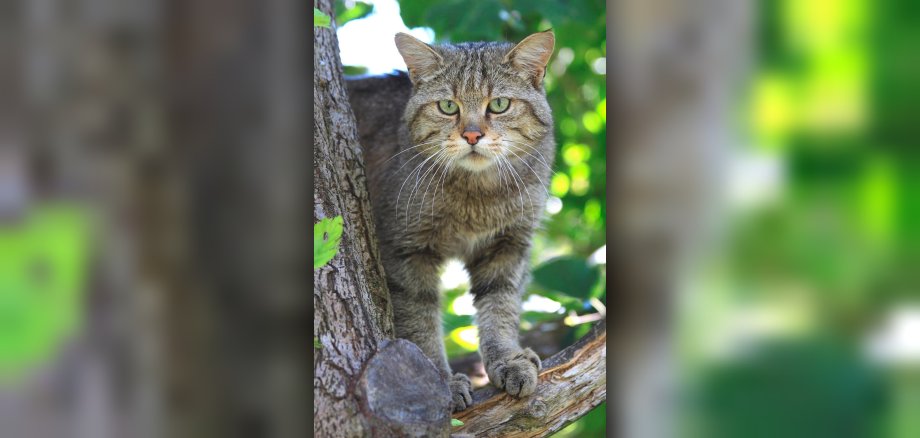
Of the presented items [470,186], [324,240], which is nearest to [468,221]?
[470,186]

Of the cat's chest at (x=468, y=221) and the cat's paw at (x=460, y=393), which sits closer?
the cat's paw at (x=460, y=393)

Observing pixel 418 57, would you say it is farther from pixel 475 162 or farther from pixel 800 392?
pixel 800 392

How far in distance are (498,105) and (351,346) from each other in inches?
35.4

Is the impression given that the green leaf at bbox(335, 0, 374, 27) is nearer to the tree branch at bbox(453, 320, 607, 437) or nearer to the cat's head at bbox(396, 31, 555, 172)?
the cat's head at bbox(396, 31, 555, 172)

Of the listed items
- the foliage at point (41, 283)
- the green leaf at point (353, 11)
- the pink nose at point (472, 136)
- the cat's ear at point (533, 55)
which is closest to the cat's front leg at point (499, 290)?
the pink nose at point (472, 136)

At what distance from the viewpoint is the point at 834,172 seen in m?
0.94

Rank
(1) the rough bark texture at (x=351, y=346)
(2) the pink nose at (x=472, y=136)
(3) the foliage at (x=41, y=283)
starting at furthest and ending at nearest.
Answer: (2) the pink nose at (x=472, y=136) < (1) the rough bark texture at (x=351, y=346) < (3) the foliage at (x=41, y=283)

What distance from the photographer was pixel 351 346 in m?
1.29

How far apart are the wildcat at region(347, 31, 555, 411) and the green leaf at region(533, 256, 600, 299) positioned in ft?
0.24

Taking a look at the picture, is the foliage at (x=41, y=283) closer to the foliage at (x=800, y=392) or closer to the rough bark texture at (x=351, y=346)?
the rough bark texture at (x=351, y=346)

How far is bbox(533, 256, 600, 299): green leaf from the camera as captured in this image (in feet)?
6.81

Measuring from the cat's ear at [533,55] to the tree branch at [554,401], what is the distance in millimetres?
744

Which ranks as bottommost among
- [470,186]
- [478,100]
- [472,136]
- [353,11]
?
[470,186]

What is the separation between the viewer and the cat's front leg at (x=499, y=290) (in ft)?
6.66
